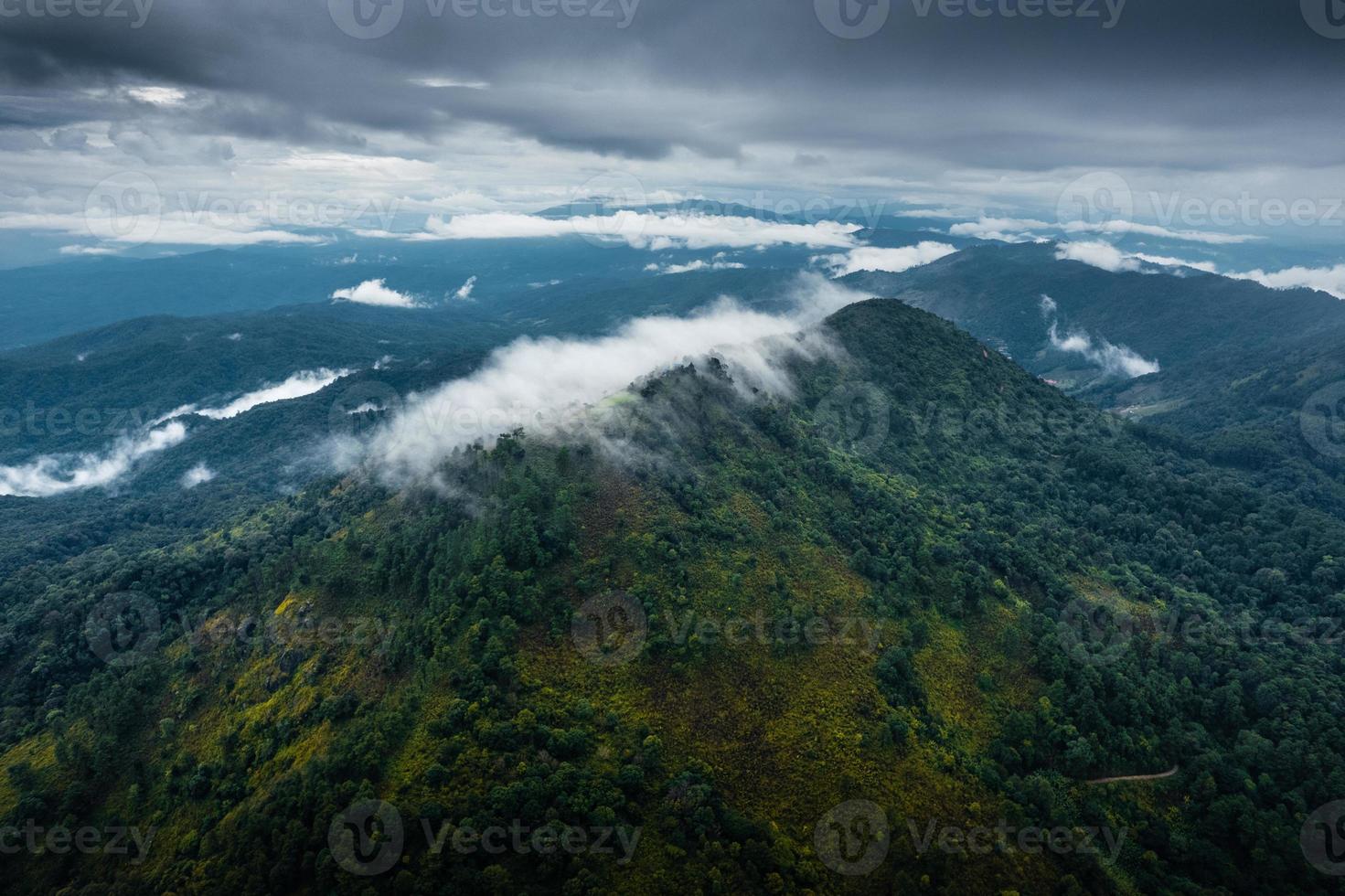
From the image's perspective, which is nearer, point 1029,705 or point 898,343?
point 1029,705

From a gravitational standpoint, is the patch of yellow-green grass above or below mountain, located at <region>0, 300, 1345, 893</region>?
below

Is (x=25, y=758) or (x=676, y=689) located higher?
(x=676, y=689)

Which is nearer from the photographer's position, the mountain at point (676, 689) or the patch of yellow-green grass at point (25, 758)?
the mountain at point (676, 689)

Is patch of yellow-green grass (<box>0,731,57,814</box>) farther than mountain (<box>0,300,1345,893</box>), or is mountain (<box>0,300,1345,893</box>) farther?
patch of yellow-green grass (<box>0,731,57,814</box>)

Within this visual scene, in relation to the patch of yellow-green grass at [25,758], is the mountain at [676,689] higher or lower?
higher

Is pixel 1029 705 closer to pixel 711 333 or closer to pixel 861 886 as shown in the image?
pixel 861 886

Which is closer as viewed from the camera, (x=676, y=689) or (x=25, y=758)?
(x=676, y=689)

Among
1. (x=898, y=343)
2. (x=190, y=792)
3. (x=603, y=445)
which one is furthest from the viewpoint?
(x=898, y=343)

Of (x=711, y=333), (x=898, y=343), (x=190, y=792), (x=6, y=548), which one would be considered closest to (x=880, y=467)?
Answer: (x=898, y=343)
